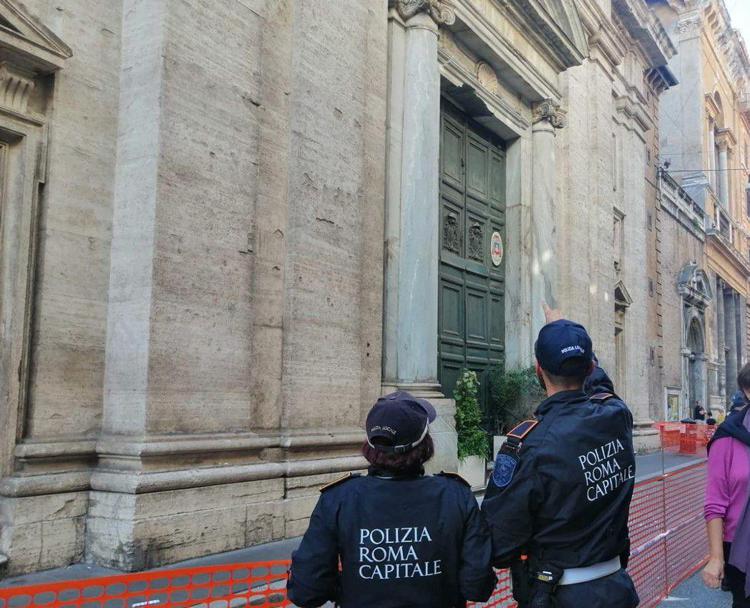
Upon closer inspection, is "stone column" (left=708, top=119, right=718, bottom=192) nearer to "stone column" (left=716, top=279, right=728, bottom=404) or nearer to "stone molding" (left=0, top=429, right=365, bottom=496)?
"stone column" (left=716, top=279, right=728, bottom=404)

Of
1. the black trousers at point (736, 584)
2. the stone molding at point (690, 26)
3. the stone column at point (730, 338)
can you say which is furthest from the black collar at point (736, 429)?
the stone molding at point (690, 26)

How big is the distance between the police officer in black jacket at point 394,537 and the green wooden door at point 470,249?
8.96m

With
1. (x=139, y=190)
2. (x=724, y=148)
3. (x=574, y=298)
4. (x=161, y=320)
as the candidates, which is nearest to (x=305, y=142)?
(x=139, y=190)

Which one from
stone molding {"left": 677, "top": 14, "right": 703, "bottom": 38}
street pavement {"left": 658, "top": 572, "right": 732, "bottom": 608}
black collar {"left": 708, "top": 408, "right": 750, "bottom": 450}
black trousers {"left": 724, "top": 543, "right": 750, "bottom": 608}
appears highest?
stone molding {"left": 677, "top": 14, "right": 703, "bottom": 38}

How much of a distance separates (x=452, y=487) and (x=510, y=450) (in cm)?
29

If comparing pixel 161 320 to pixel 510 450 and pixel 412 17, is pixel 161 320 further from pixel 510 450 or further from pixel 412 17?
pixel 412 17

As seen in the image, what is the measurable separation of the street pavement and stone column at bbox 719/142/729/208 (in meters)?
35.6

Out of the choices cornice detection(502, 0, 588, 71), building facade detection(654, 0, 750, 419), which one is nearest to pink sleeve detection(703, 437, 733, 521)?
cornice detection(502, 0, 588, 71)

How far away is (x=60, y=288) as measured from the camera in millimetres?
6344

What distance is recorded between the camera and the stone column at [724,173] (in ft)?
127

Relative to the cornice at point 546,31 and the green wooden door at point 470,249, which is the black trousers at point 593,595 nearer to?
the green wooden door at point 470,249

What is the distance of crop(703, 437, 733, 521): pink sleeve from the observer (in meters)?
3.77

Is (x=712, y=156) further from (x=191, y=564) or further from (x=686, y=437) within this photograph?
(x=191, y=564)

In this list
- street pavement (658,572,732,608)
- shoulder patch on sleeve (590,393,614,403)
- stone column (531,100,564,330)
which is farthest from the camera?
stone column (531,100,564,330)
